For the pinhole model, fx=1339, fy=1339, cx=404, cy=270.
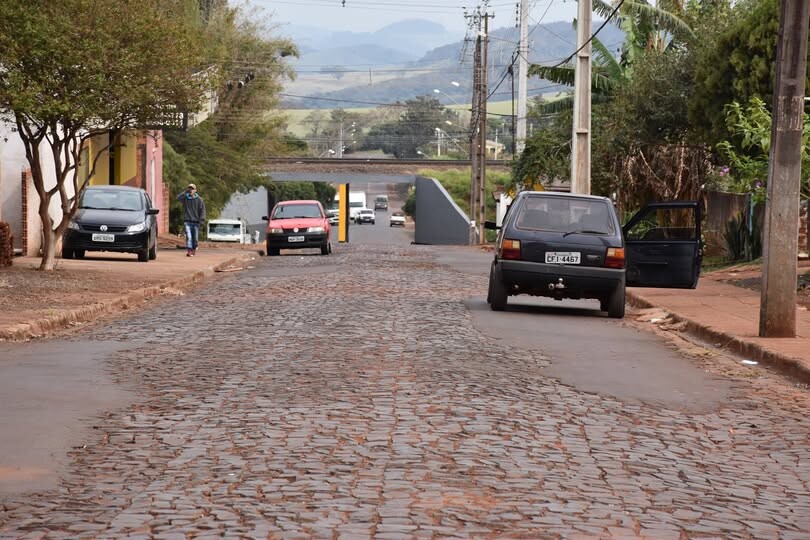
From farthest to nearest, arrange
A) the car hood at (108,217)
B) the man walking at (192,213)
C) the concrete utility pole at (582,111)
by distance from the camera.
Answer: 1. the man walking at (192,213)
2. the concrete utility pole at (582,111)
3. the car hood at (108,217)

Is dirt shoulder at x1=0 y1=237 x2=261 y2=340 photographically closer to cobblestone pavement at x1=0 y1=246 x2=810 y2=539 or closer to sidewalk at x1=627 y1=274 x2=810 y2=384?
cobblestone pavement at x1=0 y1=246 x2=810 y2=539

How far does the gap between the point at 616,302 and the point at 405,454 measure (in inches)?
432

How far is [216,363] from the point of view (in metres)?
11.4

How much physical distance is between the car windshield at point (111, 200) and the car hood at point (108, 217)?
22 cm

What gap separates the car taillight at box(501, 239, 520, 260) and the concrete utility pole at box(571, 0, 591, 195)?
1271cm

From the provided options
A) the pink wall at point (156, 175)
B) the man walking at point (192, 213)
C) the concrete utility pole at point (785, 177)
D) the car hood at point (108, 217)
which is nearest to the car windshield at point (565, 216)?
the concrete utility pole at point (785, 177)

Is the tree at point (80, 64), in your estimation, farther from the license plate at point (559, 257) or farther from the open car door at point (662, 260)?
the open car door at point (662, 260)

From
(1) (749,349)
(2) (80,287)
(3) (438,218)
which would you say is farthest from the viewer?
(3) (438,218)

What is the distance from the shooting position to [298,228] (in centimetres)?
3888

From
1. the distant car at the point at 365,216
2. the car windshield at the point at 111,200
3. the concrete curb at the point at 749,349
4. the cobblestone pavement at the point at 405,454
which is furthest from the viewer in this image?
the distant car at the point at 365,216

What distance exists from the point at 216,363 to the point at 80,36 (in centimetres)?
1259

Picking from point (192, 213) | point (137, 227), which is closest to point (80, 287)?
point (137, 227)

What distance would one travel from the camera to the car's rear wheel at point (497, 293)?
57.9 ft

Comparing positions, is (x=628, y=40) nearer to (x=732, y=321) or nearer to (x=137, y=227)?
(x=137, y=227)
